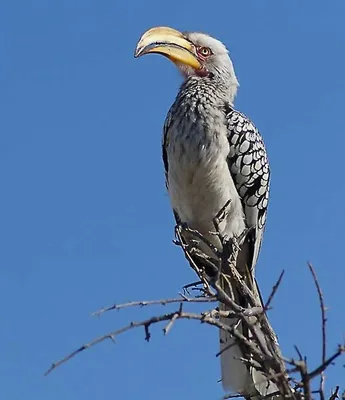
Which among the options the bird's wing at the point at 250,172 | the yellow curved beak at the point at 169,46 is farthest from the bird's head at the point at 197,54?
the bird's wing at the point at 250,172

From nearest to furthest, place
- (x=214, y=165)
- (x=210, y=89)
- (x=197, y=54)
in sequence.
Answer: (x=214, y=165) → (x=210, y=89) → (x=197, y=54)

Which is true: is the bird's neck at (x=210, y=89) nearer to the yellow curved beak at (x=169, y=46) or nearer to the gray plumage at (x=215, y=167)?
the gray plumage at (x=215, y=167)

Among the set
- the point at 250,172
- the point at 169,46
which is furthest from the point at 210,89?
the point at 250,172

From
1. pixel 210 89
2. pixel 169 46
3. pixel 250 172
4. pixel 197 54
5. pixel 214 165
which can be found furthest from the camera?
pixel 197 54

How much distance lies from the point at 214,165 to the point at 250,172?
1.01ft

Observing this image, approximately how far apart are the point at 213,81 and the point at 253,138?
632 millimetres

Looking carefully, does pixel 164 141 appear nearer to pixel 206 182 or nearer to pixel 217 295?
pixel 206 182

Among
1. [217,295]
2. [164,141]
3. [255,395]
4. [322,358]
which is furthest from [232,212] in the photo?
[322,358]

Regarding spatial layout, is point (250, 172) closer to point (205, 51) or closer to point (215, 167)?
point (215, 167)

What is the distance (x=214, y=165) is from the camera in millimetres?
5434

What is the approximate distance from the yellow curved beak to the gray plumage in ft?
1.03

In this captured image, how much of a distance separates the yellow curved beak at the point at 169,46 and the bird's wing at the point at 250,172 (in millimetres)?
569

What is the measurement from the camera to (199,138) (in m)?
5.46

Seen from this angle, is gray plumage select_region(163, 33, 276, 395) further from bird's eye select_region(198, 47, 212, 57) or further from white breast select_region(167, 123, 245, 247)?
bird's eye select_region(198, 47, 212, 57)
